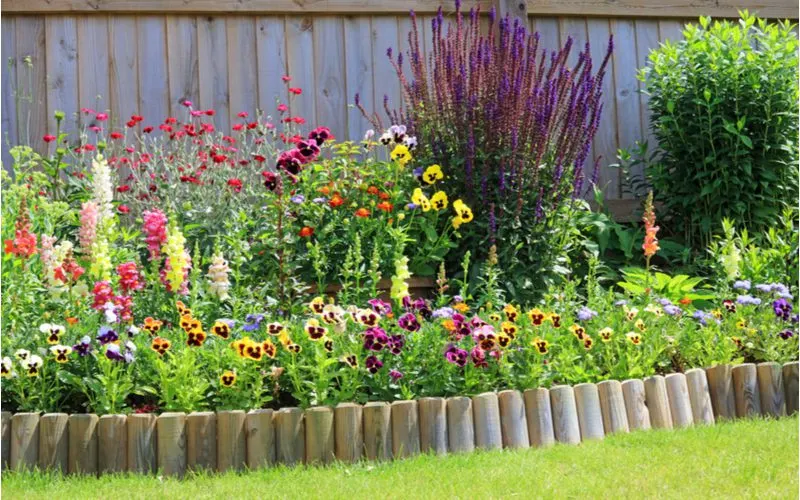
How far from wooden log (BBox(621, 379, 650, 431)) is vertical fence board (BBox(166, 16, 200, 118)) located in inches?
133

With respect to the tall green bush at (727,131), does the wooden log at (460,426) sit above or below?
below

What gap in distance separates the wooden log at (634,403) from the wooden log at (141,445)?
163cm

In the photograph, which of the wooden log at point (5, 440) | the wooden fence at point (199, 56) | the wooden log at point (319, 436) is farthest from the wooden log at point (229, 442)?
the wooden fence at point (199, 56)

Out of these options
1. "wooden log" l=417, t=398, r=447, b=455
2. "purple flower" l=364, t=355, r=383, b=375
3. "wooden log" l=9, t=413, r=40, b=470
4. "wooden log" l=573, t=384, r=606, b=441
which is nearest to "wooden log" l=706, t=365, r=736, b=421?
"wooden log" l=573, t=384, r=606, b=441

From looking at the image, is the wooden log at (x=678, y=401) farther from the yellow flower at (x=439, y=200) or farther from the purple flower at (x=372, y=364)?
the yellow flower at (x=439, y=200)

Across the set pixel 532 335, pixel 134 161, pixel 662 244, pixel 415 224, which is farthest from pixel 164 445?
pixel 662 244

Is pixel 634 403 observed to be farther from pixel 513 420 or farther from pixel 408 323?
pixel 408 323

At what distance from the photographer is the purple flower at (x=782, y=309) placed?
3.87 m

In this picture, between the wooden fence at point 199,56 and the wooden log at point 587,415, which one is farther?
the wooden fence at point 199,56

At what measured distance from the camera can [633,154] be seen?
615 centimetres

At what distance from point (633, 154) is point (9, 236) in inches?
150

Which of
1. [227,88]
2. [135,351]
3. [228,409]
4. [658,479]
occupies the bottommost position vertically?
[658,479]

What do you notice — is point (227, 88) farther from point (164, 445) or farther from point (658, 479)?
point (658, 479)

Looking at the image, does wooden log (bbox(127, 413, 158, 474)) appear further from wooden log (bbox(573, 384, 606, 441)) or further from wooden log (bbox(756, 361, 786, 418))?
wooden log (bbox(756, 361, 786, 418))
